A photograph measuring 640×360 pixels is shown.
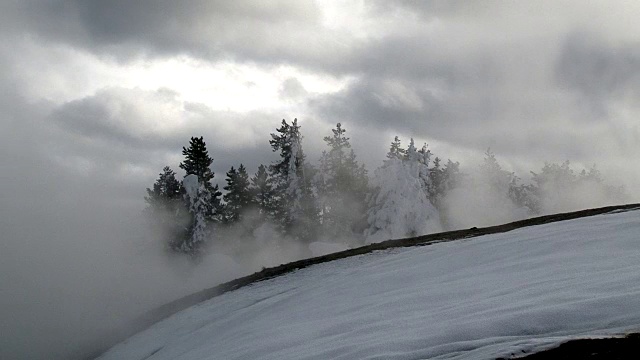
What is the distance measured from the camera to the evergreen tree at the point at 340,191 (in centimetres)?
6112

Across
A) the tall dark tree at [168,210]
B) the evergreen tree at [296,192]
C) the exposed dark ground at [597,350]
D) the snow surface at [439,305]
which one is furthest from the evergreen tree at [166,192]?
the exposed dark ground at [597,350]

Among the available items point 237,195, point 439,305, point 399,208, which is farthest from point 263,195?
point 439,305

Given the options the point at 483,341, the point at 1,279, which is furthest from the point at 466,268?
the point at 1,279

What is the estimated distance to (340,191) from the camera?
2576 inches

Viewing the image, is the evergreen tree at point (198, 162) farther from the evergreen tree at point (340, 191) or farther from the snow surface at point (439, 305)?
the snow surface at point (439, 305)

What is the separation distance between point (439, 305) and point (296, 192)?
158 ft

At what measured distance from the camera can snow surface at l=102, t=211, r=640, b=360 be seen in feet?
25.4

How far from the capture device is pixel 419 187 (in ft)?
193

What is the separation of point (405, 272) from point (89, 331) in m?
20.2

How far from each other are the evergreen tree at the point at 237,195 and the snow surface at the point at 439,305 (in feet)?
145

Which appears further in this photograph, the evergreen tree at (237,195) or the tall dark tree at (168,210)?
the evergreen tree at (237,195)

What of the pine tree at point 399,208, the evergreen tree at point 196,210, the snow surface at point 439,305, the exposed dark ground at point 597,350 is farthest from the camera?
the pine tree at point 399,208

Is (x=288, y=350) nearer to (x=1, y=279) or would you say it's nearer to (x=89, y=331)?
(x=89, y=331)

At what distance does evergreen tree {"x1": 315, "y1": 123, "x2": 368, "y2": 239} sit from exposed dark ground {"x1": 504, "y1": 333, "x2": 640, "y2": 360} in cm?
5234
